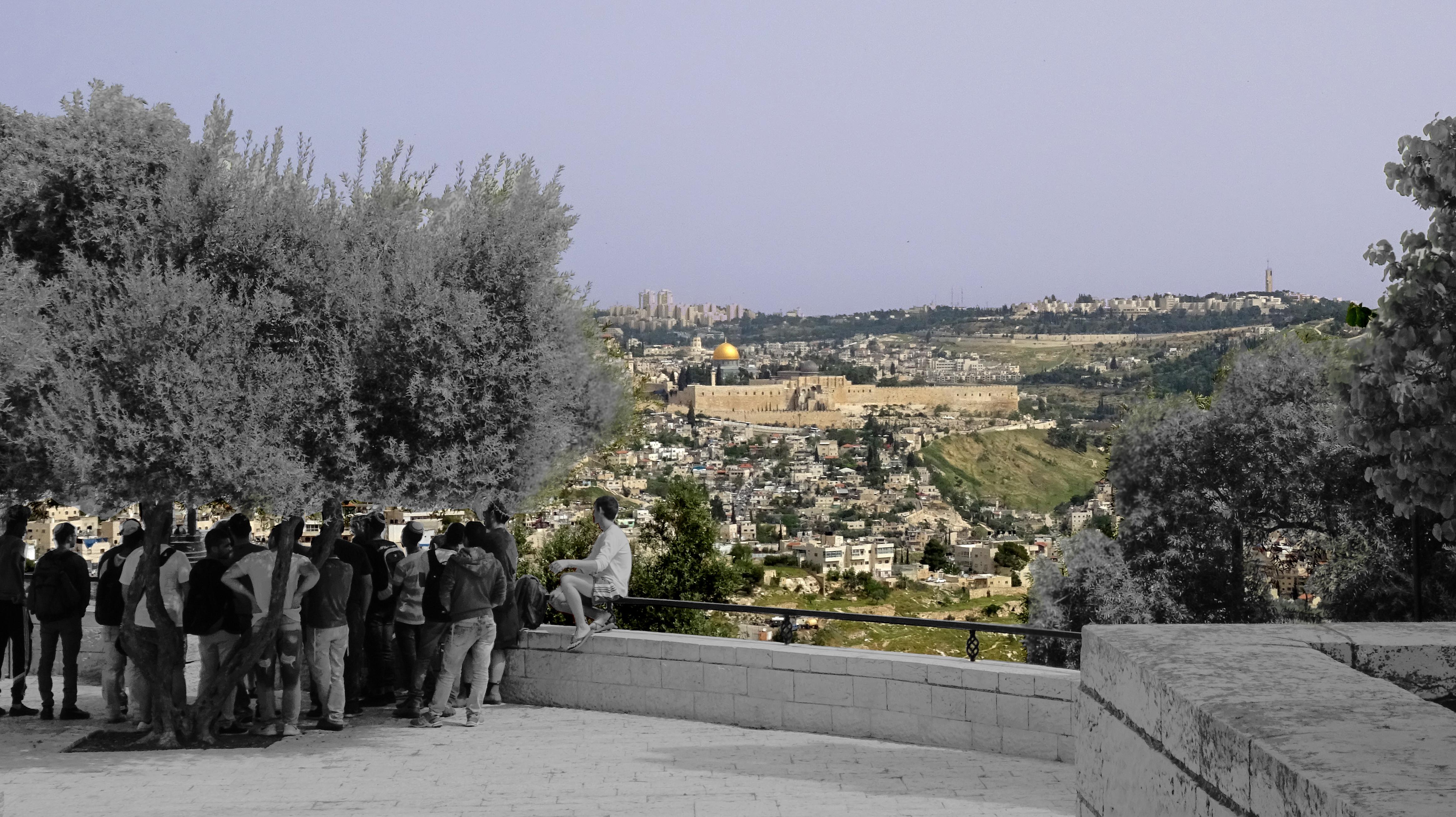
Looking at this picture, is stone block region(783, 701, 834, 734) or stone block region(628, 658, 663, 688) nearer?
stone block region(783, 701, 834, 734)

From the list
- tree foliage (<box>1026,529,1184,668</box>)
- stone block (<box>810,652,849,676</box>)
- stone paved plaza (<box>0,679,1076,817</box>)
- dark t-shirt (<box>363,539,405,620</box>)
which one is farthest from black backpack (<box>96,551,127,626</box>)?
tree foliage (<box>1026,529,1184,668</box>)

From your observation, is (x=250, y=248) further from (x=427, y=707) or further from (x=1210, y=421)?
(x=1210, y=421)

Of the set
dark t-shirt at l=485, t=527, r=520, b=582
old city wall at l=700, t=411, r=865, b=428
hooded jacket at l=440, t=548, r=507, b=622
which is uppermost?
dark t-shirt at l=485, t=527, r=520, b=582

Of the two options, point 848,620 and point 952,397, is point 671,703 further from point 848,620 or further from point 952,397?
point 952,397

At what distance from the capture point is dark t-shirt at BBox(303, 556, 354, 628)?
26.4ft

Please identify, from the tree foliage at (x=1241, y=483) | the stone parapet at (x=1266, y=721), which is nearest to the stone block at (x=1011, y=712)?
the stone parapet at (x=1266, y=721)

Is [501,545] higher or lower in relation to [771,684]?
higher

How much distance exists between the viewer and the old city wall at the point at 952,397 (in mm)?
126125

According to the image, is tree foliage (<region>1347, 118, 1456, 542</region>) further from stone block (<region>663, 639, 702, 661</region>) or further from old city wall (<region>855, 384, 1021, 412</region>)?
old city wall (<region>855, 384, 1021, 412</region>)

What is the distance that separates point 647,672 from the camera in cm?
842

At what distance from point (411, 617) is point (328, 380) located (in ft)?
6.25

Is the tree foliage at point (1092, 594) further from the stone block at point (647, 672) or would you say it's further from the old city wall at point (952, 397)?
the old city wall at point (952, 397)

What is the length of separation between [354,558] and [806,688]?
3.21 metres

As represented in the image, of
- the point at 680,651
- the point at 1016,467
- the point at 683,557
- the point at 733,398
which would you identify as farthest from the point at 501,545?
the point at 733,398
